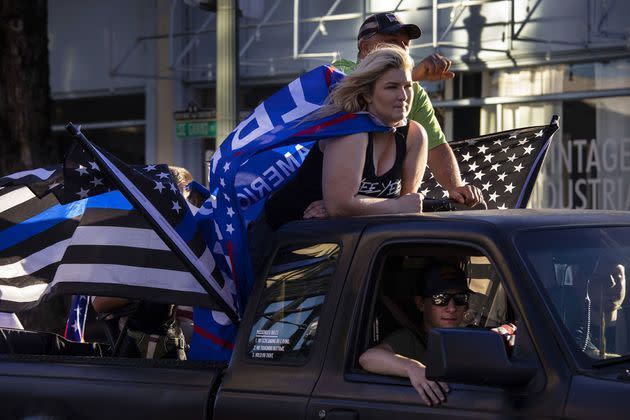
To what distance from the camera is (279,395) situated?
4.17 meters

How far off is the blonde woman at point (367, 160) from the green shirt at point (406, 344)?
53cm

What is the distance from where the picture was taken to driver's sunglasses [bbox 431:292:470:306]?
4223 mm

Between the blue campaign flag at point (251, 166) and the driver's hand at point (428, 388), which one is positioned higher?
the blue campaign flag at point (251, 166)

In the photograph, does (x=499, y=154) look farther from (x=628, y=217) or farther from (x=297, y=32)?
(x=297, y=32)

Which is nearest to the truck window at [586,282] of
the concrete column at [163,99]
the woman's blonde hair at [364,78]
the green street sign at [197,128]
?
the woman's blonde hair at [364,78]

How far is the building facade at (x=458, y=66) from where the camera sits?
47.4ft

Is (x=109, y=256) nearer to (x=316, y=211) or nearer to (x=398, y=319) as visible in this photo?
(x=316, y=211)

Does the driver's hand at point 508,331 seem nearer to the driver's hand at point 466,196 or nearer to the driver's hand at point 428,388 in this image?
the driver's hand at point 428,388

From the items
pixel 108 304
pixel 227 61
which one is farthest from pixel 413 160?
pixel 227 61

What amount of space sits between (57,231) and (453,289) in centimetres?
245

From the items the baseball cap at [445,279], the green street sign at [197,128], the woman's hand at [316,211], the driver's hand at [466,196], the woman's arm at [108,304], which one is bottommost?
the woman's arm at [108,304]

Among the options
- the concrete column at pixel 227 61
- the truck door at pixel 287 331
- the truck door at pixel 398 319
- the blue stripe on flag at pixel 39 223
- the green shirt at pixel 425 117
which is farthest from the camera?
the concrete column at pixel 227 61

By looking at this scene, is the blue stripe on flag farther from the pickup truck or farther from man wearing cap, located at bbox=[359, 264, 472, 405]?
man wearing cap, located at bbox=[359, 264, 472, 405]

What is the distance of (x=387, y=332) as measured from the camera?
13.9ft
